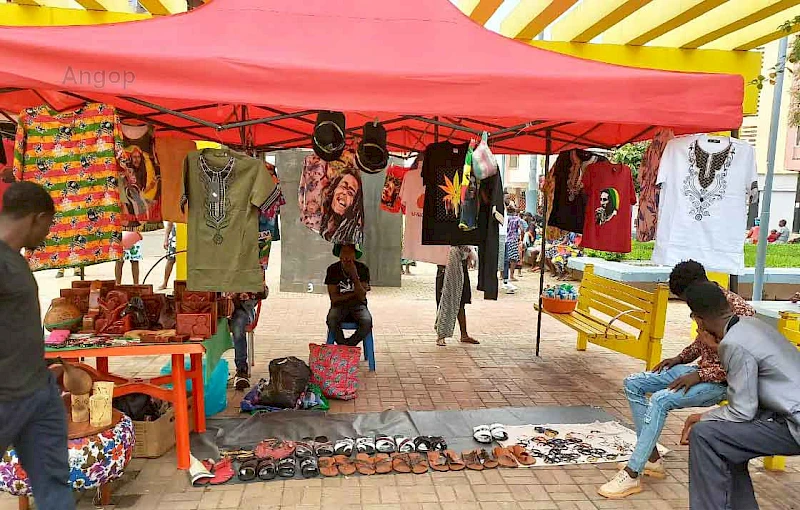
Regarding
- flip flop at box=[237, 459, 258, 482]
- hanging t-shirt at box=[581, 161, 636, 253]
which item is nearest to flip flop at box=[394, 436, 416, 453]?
flip flop at box=[237, 459, 258, 482]

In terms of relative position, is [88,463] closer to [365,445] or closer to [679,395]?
[365,445]

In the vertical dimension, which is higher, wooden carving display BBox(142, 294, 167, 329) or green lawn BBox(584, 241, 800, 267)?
wooden carving display BBox(142, 294, 167, 329)

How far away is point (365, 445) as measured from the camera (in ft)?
13.7

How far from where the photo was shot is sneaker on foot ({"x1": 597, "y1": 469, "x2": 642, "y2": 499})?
359 centimetres

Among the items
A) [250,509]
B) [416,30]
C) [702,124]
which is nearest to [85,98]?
[416,30]

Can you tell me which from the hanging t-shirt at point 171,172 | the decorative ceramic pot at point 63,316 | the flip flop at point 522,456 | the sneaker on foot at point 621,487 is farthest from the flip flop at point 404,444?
the hanging t-shirt at point 171,172

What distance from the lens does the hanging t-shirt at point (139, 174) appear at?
440 cm

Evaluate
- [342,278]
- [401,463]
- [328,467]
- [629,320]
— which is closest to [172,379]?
[328,467]

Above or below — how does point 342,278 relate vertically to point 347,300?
above

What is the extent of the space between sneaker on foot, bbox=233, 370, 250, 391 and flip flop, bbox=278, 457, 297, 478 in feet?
5.56

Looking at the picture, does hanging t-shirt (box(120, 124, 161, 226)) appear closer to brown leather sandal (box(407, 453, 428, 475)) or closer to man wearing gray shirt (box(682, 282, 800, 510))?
brown leather sandal (box(407, 453, 428, 475))

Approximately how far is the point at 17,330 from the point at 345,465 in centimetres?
230

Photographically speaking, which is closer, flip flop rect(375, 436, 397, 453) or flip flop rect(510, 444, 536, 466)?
flip flop rect(510, 444, 536, 466)

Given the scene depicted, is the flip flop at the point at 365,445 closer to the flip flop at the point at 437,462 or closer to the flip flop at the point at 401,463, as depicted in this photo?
the flip flop at the point at 401,463
